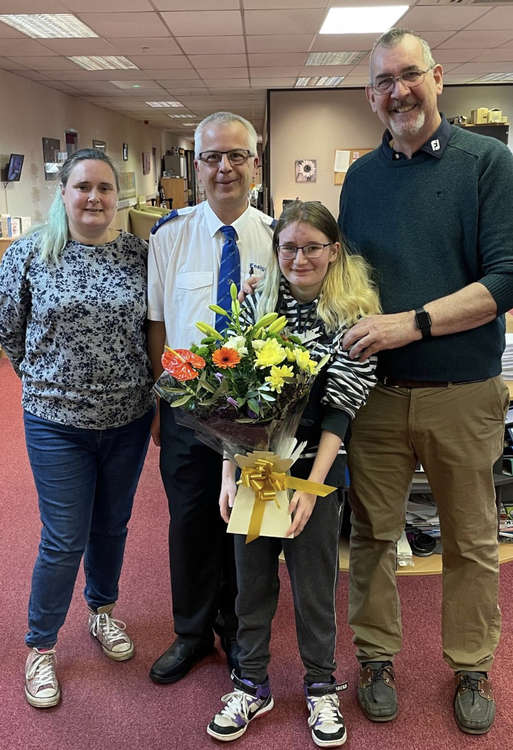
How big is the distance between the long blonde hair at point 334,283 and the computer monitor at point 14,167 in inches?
290

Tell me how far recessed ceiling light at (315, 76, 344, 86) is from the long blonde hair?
27.5 feet

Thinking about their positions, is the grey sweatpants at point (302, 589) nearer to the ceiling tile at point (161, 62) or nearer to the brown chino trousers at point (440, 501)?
the brown chino trousers at point (440, 501)

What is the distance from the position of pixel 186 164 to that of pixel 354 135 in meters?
13.2


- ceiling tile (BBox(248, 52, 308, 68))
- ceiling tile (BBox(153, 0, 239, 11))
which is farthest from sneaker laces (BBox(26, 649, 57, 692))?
ceiling tile (BBox(248, 52, 308, 68))

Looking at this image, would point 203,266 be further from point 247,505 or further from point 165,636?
point 165,636

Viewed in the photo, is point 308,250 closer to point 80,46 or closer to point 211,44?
point 211,44

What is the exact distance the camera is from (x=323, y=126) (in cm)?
1073

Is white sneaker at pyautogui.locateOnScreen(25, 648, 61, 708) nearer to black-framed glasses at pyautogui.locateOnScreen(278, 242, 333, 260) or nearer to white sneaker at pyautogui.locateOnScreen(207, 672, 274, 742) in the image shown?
white sneaker at pyautogui.locateOnScreen(207, 672, 274, 742)

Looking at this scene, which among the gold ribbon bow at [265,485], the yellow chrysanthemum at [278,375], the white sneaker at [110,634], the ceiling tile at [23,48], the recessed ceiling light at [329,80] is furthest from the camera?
the recessed ceiling light at [329,80]

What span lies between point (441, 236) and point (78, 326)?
3.31 ft

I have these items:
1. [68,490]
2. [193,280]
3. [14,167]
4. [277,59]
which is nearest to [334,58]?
[277,59]

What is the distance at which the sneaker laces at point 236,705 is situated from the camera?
5.92 feet

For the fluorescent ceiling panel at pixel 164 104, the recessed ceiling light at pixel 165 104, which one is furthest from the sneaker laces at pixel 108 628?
the fluorescent ceiling panel at pixel 164 104

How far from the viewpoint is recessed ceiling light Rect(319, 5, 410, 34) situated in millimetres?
5551
